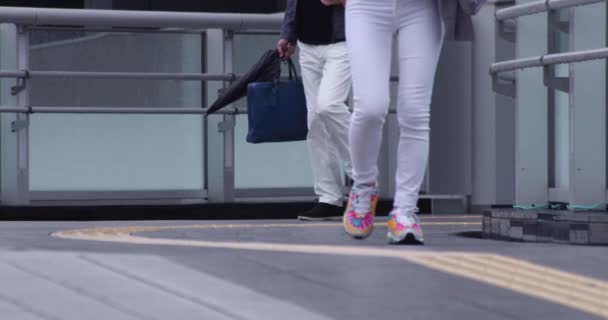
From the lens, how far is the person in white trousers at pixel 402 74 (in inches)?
233

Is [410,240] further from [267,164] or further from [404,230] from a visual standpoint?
[267,164]

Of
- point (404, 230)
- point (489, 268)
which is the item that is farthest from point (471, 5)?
point (489, 268)

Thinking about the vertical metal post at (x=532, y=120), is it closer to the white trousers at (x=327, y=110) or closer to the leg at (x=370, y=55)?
the leg at (x=370, y=55)

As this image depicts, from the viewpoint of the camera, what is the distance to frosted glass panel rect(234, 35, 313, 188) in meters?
10.6

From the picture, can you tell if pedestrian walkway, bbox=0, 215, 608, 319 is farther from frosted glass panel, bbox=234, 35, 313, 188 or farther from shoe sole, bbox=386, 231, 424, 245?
frosted glass panel, bbox=234, 35, 313, 188

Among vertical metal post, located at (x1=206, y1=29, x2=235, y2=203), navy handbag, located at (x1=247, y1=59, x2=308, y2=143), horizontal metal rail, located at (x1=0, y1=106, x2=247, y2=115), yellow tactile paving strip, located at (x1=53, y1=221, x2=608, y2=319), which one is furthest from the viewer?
vertical metal post, located at (x1=206, y1=29, x2=235, y2=203)

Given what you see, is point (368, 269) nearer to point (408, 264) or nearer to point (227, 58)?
point (408, 264)

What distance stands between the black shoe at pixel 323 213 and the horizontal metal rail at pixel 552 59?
150 cm

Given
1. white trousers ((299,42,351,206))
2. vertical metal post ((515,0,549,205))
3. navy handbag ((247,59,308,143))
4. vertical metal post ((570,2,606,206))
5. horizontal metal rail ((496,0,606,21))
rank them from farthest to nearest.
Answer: white trousers ((299,42,351,206)), navy handbag ((247,59,308,143)), vertical metal post ((515,0,549,205)), vertical metal post ((570,2,606,206)), horizontal metal rail ((496,0,606,21))

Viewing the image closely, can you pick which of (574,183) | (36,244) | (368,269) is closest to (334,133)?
(574,183)

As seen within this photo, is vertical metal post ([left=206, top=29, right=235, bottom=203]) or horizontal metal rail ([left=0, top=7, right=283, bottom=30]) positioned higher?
horizontal metal rail ([left=0, top=7, right=283, bottom=30])

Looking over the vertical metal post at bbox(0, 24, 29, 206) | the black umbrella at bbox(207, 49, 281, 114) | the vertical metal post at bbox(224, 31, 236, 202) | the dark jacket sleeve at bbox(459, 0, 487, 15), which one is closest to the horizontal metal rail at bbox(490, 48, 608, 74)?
the dark jacket sleeve at bbox(459, 0, 487, 15)

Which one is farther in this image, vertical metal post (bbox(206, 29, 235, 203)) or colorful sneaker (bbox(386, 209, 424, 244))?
vertical metal post (bbox(206, 29, 235, 203))

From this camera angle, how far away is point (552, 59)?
658 centimetres
